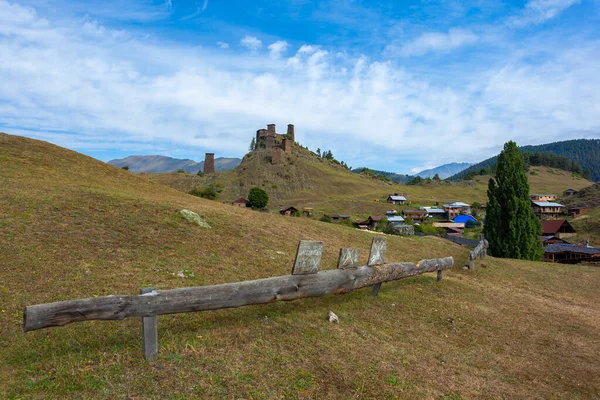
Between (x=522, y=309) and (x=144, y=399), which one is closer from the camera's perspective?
(x=144, y=399)

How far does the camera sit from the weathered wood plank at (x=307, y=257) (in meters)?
7.95

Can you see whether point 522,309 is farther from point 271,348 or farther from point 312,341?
point 271,348

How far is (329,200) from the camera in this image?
12175 centimetres

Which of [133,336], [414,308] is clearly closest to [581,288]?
[414,308]

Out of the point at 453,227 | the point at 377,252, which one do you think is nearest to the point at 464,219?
the point at 453,227

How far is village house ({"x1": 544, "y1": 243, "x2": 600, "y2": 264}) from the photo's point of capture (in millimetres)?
45469

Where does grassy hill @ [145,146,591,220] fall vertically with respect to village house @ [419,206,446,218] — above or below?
above

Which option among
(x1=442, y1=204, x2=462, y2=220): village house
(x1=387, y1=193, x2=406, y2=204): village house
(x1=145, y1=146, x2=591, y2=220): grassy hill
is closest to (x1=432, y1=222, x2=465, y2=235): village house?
(x1=442, y1=204, x2=462, y2=220): village house

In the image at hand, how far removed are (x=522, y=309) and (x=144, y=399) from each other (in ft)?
40.6

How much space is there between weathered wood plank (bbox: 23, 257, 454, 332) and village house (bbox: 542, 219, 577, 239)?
81007mm

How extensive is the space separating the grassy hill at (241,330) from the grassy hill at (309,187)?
82.6 m

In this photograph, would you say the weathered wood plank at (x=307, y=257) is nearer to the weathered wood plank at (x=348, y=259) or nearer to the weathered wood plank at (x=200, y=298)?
the weathered wood plank at (x=200, y=298)

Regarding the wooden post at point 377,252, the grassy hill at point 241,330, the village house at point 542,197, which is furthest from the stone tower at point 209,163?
the wooden post at point 377,252

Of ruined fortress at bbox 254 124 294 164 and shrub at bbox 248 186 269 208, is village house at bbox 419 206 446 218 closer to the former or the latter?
shrub at bbox 248 186 269 208
